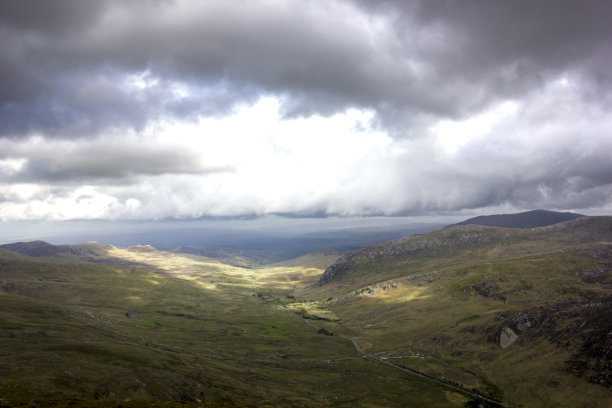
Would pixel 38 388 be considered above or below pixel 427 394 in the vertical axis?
above

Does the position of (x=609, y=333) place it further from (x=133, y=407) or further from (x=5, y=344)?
(x=5, y=344)

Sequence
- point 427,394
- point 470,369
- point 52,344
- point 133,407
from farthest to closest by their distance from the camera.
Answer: point 470,369 → point 427,394 → point 52,344 → point 133,407

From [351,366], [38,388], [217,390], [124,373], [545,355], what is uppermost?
[38,388]

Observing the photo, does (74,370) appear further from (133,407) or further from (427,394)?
(427,394)

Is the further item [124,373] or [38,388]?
[124,373]

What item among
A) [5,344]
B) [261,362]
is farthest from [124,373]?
[261,362]

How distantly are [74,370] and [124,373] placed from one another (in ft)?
48.4

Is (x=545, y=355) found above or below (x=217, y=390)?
below

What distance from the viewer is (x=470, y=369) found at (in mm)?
192750

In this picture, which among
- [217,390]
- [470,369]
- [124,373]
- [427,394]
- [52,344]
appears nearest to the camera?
[124,373]

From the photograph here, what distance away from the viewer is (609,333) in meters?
164

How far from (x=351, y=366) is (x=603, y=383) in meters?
116

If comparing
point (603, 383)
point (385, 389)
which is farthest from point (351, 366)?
point (603, 383)

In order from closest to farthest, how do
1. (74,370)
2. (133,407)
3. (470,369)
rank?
1. (133,407)
2. (74,370)
3. (470,369)
